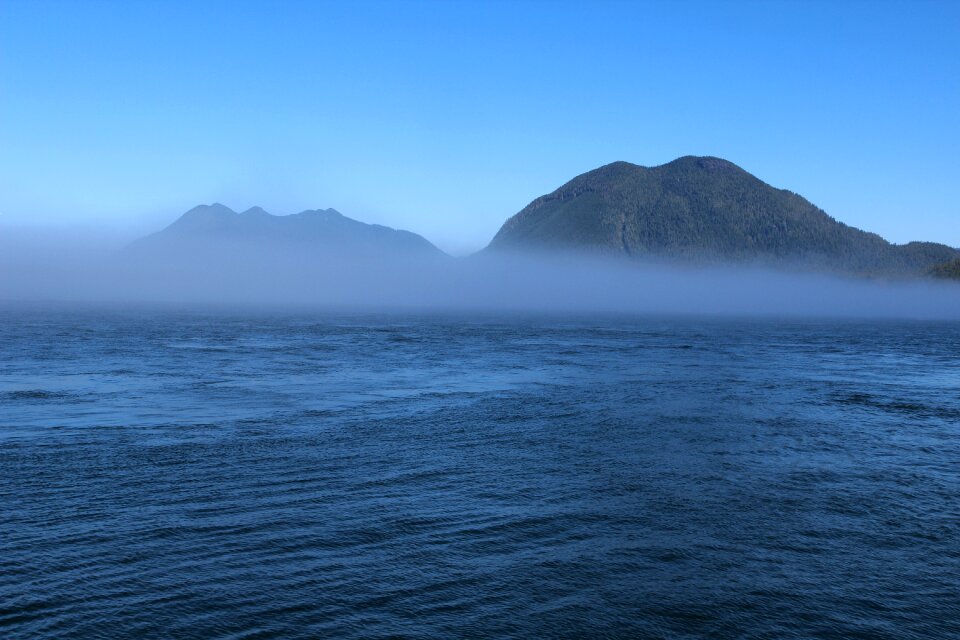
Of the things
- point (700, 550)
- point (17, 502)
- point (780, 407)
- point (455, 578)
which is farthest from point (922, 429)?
point (17, 502)

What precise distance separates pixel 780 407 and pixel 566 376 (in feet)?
45.8

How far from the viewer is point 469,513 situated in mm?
17391

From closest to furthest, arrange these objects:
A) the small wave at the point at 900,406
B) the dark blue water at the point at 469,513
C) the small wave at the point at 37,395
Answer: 1. the dark blue water at the point at 469,513
2. the small wave at the point at 37,395
3. the small wave at the point at 900,406

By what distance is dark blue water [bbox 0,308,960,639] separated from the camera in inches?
486

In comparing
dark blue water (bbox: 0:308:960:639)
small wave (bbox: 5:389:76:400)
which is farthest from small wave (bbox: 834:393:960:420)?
small wave (bbox: 5:389:76:400)

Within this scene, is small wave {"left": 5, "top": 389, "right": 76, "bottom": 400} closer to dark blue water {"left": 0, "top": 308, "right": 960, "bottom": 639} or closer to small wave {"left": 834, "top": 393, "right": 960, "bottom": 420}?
dark blue water {"left": 0, "top": 308, "right": 960, "bottom": 639}

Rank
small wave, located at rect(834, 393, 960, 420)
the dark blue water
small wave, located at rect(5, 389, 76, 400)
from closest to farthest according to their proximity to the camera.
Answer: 1. the dark blue water
2. small wave, located at rect(5, 389, 76, 400)
3. small wave, located at rect(834, 393, 960, 420)

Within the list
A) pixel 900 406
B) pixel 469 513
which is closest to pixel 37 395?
pixel 469 513

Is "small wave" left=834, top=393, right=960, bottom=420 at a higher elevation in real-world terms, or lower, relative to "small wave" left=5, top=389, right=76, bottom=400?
higher

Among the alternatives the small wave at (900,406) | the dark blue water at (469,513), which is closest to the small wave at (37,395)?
the dark blue water at (469,513)

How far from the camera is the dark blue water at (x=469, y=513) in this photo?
12344 millimetres

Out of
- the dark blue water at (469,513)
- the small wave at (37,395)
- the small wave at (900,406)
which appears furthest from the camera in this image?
the small wave at (900,406)

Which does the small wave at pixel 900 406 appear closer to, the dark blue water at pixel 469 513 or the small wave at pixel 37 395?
the dark blue water at pixel 469 513

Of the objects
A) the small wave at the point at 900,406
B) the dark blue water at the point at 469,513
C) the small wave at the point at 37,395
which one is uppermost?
the small wave at the point at 900,406
